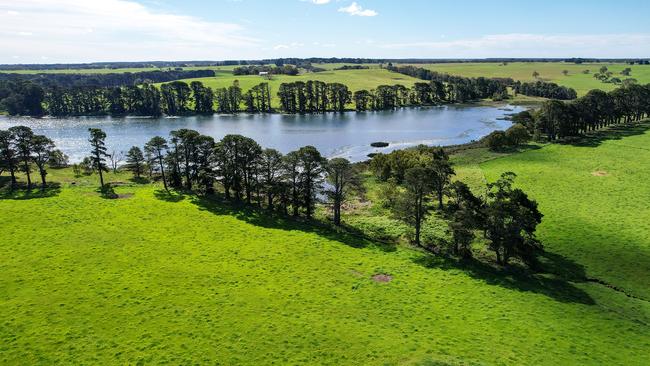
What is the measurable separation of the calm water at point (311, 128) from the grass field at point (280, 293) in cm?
5355

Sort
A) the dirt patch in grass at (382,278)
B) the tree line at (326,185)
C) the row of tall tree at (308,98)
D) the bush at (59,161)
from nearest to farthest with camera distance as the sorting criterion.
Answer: the dirt patch in grass at (382,278)
the tree line at (326,185)
the bush at (59,161)
the row of tall tree at (308,98)

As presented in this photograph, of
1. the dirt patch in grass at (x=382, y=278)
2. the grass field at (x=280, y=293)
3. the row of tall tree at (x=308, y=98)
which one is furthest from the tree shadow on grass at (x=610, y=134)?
the row of tall tree at (x=308, y=98)

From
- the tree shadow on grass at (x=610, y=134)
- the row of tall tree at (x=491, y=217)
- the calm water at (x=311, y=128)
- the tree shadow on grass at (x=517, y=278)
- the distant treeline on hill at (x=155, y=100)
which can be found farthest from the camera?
the distant treeline on hill at (x=155, y=100)

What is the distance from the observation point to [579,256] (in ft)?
170

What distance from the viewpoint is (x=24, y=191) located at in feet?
226

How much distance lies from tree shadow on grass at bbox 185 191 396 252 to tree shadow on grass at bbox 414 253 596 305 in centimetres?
672

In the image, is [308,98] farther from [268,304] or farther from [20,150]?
[268,304]

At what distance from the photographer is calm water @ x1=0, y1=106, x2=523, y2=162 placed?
120m

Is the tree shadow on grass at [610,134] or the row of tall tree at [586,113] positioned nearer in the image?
the tree shadow on grass at [610,134]

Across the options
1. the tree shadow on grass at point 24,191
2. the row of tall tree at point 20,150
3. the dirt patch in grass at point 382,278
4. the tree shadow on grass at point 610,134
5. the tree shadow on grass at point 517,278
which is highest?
the row of tall tree at point 20,150

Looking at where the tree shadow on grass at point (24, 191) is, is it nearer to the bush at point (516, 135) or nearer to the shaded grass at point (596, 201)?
the shaded grass at point (596, 201)

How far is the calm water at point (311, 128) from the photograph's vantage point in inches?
A: 4712

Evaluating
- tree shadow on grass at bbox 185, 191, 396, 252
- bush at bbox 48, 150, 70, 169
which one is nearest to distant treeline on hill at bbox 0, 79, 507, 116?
bush at bbox 48, 150, 70, 169

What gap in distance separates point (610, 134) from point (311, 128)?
94390mm
